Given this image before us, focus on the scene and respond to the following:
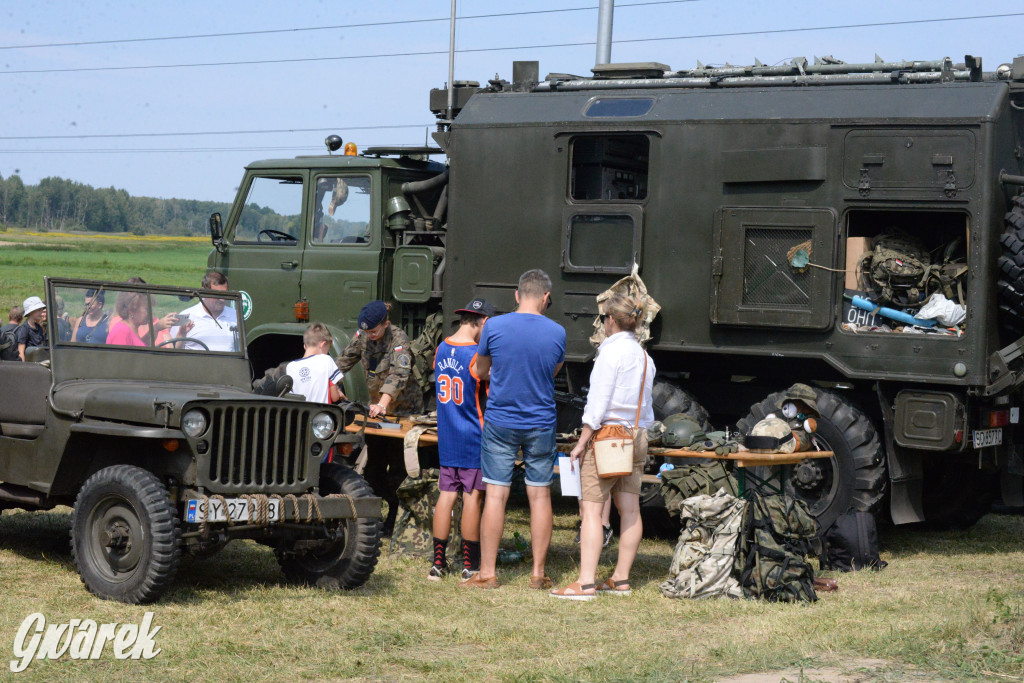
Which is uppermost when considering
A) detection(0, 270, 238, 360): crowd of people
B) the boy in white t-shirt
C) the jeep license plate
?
detection(0, 270, 238, 360): crowd of people

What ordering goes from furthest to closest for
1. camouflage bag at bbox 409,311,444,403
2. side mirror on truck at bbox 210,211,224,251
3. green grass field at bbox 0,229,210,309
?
green grass field at bbox 0,229,210,309
side mirror on truck at bbox 210,211,224,251
camouflage bag at bbox 409,311,444,403

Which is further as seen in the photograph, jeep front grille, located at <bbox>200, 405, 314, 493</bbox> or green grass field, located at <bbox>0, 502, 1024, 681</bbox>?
jeep front grille, located at <bbox>200, 405, 314, 493</bbox>

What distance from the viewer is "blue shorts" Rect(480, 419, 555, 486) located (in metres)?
7.42

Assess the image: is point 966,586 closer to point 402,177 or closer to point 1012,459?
point 1012,459

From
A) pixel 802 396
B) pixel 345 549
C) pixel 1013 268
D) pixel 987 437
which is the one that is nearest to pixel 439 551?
pixel 345 549

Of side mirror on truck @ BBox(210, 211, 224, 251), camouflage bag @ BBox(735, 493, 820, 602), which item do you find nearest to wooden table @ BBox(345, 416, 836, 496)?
camouflage bag @ BBox(735, 493, 820, 602)

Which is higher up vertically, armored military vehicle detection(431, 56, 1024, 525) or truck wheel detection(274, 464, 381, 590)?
armored military vehicle detection(431, 56, 1024, 525)

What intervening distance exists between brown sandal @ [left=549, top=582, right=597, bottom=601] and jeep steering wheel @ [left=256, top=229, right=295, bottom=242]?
5.01 m

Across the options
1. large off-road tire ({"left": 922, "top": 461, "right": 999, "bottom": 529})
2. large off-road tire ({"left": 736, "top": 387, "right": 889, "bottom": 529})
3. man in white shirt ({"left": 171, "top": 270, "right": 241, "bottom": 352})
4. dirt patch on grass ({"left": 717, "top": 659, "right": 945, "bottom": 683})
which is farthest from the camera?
large off-road tire ({"left": 922, "top": 461, "right": 999, "bottom": 529})

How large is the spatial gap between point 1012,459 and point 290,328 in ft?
19.1

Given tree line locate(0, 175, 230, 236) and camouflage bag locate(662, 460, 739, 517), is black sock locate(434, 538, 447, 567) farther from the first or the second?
tree line locate(0, 175, 230, 236)

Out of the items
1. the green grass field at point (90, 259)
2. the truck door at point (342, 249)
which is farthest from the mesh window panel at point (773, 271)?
the green grass field at point (90, 259)

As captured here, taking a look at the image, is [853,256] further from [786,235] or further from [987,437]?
[987,437]

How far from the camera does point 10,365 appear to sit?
7.63 m
